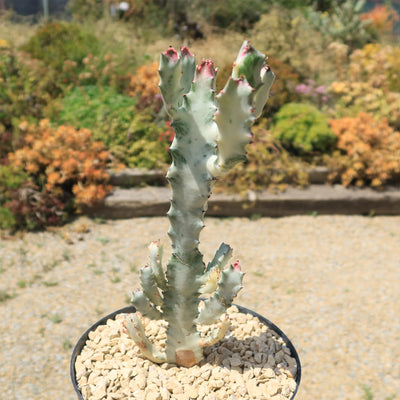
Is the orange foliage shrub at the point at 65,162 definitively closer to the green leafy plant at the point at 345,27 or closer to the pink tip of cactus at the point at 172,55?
the pink tip of cactus at the point at 172,55

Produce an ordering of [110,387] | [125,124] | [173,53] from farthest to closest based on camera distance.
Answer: [125,124]
[110,387]
[173,53]

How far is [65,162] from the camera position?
4773 mm

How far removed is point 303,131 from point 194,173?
13.8 ft

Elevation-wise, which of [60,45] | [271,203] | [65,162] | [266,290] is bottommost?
[266,290]

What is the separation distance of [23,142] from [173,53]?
4028 millimetres

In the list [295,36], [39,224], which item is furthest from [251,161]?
[295,36]

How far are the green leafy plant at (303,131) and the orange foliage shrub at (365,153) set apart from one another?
0.60 ft

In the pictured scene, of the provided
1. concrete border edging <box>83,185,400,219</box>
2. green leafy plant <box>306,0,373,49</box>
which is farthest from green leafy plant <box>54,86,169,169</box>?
green leafy plant <box>306,0,373,49</box>

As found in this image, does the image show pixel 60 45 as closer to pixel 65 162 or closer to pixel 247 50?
pixel 65 162

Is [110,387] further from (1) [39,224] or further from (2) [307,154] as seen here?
(2) [307,154]

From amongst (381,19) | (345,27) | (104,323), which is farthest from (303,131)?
(381,19)

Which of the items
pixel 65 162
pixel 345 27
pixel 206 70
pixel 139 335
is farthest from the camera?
pixel 345 27

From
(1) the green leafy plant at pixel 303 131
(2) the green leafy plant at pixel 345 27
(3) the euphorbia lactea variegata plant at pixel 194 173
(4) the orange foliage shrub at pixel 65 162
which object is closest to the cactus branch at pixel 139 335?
(3) the euphorbia lactea variegata plant at pixel 194 173

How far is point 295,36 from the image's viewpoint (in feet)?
25.1
